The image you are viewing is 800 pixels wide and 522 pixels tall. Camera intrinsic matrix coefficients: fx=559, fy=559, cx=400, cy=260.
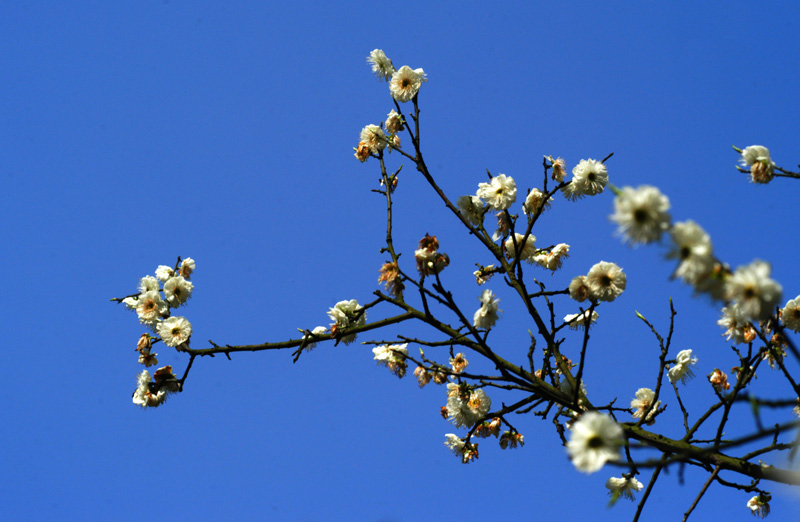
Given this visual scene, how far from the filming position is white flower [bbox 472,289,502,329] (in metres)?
3.09

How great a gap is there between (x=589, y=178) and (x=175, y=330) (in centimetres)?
306

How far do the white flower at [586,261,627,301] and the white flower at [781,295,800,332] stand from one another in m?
1.33

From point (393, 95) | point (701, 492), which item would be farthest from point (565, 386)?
point (393, 95)

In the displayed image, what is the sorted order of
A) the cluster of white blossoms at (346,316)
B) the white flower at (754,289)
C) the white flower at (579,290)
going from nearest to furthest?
1. the white flower at (754,289)
2. the white flower at (579,290)
3. the cluster of white blossoms at (346,316)

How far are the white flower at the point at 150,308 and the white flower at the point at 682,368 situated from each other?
147 inches

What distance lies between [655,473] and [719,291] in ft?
5.49

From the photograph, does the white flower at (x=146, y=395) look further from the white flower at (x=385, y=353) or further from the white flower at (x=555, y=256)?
the white flower at (x=555, y=256)

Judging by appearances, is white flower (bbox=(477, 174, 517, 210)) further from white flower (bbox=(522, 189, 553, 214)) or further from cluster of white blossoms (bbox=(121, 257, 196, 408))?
cluster of white blossoms (bbox=(121, 257, 196, 408))

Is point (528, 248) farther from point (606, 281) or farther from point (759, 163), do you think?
point (759, 163)

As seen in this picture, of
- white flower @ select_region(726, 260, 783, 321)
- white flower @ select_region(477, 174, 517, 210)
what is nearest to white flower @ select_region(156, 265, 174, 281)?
white flower @ select_region(477, 174, 517, 210)

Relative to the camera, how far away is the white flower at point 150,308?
411cm

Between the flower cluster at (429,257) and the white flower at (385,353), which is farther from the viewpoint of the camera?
the white flower at (385,353)

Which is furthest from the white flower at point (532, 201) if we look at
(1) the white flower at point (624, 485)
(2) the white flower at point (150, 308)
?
(2) the white flower at point (150, 308)

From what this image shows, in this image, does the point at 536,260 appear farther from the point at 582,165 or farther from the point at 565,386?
the point at 565,386
